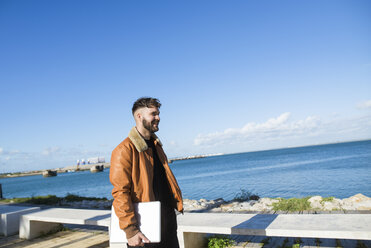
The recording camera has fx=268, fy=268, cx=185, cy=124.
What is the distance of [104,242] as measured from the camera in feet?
15.6

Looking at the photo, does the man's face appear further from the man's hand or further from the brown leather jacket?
the man's hand

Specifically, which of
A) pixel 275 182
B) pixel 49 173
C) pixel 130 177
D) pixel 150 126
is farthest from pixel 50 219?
pixel 49 173

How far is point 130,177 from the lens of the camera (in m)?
1.96

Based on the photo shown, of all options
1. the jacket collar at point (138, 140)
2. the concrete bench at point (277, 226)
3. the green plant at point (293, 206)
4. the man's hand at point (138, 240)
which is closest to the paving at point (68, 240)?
the concrete bench at point (277, 226)

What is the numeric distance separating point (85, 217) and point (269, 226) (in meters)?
3.12

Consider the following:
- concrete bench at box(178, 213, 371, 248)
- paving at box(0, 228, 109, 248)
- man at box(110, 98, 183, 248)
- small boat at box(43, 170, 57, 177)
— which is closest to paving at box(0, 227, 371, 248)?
paving at box(0, 228, 109, 248)

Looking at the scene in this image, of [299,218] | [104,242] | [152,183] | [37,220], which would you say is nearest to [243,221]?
[299,218]

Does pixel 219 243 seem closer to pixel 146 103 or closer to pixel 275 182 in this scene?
pixel 146 103

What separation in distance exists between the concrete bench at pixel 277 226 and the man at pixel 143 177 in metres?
1.32

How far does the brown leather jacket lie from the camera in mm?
1839

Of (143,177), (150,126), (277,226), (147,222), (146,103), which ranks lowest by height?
(277,226)

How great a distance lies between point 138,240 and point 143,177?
1.41 ft

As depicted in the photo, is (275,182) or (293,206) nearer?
(293,206)

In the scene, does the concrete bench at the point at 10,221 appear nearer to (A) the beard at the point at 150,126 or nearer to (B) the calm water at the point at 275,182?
(A) the beard at the point at 150,126
